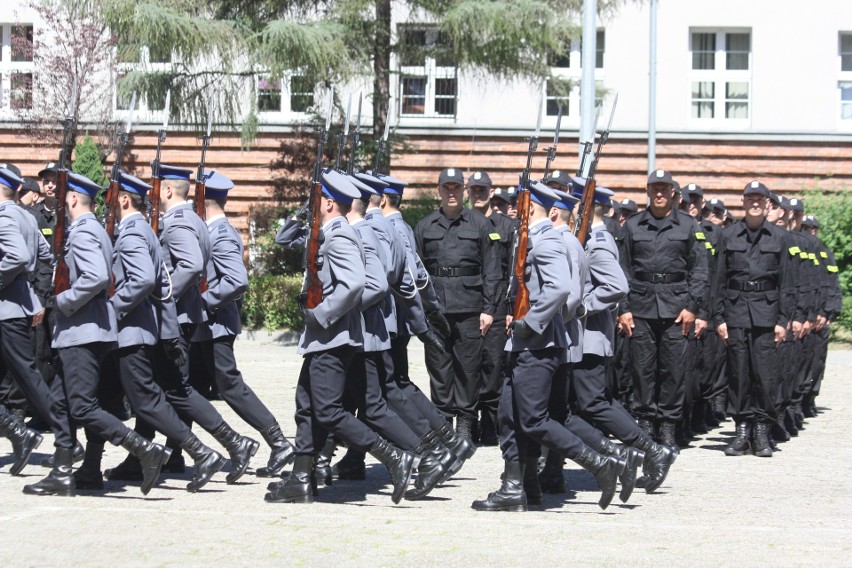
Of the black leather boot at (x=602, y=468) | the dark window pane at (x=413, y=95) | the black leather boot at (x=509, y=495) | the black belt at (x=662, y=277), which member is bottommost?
the black leather boot at (x=509, y=495)

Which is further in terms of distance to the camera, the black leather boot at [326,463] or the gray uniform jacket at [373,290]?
the black leather boot at [326,463]

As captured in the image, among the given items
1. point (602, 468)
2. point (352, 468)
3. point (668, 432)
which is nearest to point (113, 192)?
point (352, 468)

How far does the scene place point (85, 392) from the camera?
8773 mm

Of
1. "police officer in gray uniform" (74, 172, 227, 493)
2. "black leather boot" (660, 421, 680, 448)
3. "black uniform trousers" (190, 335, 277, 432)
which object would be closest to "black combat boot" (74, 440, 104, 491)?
"police officer in gray uniform" (74, 172, 227, 493)

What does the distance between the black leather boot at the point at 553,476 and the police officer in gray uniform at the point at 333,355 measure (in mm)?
1154

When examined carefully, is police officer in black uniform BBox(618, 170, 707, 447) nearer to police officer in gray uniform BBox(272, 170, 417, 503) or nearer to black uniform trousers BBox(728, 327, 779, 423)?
black uniform trousers BBox(728, 327, 779, 423)

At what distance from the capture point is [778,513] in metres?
8.78

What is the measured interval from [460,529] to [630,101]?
1856cm

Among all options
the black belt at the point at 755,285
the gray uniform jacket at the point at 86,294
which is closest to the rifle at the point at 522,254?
the gray uniform jacket at the point at 86,294

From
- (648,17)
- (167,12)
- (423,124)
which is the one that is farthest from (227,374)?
(648,17)

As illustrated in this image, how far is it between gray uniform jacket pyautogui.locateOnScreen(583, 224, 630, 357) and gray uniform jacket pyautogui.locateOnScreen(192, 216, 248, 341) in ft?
7.59

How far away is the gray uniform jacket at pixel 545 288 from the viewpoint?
853 cm

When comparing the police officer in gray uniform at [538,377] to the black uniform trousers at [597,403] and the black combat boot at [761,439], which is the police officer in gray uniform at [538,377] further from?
the black combat boot at [761,439]

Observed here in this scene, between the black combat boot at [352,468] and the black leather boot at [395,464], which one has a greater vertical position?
the black leather boot at [395,464]
